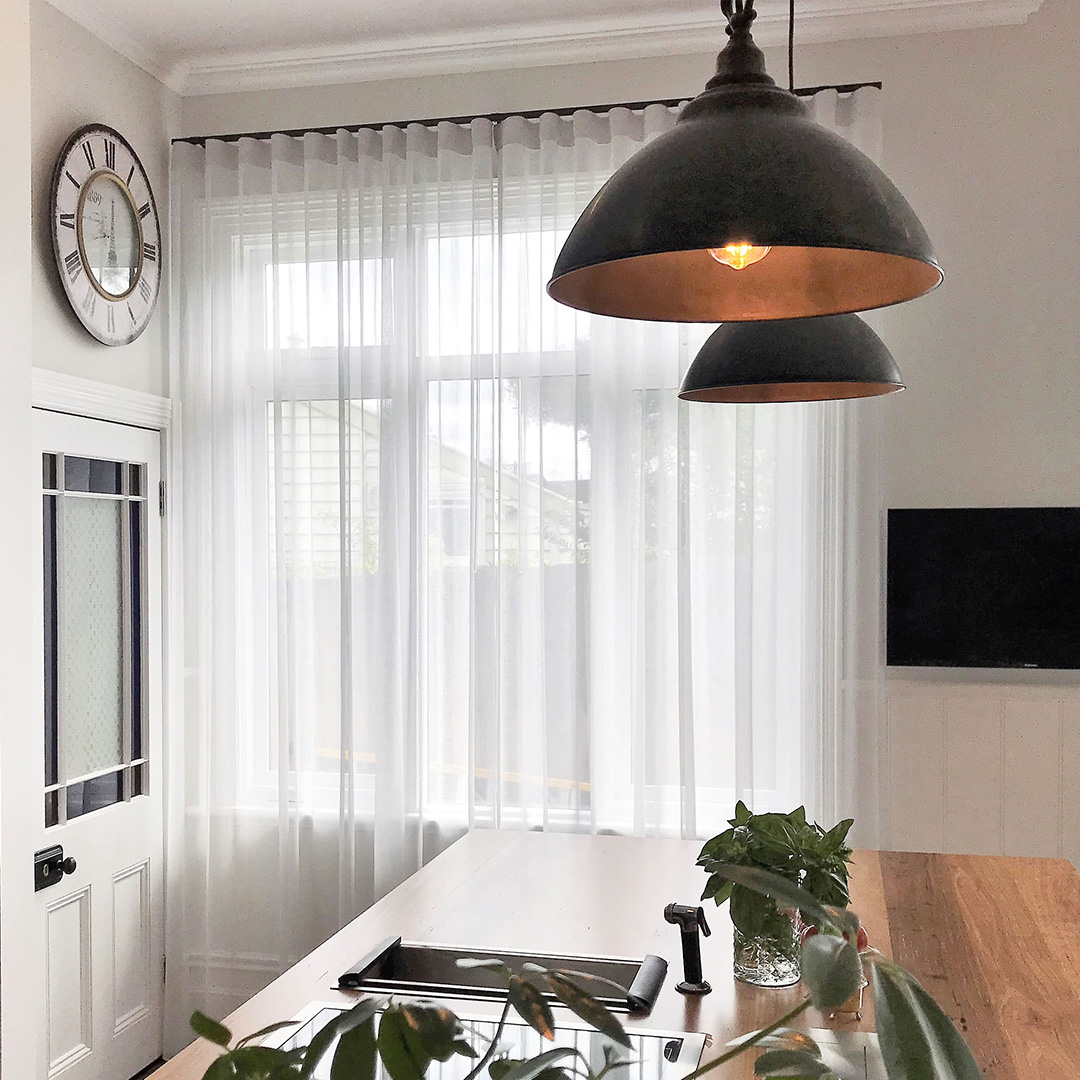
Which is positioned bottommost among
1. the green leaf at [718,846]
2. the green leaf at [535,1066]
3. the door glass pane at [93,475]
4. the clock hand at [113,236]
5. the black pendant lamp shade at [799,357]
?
the green leaf at [718,846]

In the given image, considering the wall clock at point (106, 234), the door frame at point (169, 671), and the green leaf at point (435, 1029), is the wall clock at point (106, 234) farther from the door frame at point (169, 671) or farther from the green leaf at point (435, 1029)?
the green leaf at point (435, 1029)

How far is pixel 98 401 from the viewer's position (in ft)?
10.6

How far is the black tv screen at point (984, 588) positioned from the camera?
318 centimetres

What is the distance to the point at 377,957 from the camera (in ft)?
5.90

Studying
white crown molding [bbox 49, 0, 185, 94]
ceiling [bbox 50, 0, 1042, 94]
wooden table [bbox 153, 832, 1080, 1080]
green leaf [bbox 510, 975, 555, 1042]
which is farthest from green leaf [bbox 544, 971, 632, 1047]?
white crown molding [bbox 49, 0, 185, 94]

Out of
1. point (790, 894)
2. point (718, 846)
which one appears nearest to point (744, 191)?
point (790, 894)

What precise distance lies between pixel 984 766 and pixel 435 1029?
3.06 meters

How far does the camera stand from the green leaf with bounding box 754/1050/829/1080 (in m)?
0.46

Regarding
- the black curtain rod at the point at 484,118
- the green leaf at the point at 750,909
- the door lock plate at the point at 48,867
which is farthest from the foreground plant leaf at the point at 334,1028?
the black curtain rod at the point at 484,118

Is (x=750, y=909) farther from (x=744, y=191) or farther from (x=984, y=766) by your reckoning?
(x=984, y=766)

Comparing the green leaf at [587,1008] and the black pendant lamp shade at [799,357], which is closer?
the green leaf at [587,1008]

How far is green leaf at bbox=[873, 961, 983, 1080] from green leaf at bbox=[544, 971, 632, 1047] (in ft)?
0.35

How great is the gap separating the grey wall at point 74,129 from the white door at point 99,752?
194 mm

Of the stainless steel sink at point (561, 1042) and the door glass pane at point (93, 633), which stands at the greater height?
the door glass pane at point (93, 633)
